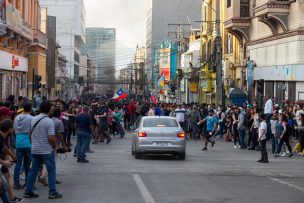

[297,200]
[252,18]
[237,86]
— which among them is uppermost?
[252,18]

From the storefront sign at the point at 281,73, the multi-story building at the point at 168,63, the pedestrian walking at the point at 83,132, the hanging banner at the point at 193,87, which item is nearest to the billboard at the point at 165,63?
the multi-story building at the point at 168,63

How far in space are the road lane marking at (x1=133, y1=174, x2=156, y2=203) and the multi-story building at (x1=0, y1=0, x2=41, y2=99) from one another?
18815 mm

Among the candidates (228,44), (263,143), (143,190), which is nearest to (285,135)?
(263,143)

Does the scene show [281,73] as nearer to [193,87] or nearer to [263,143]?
[263,143]

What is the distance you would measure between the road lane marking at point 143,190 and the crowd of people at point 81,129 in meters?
1.66

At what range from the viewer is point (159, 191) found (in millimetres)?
13492

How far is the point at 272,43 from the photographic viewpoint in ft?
133

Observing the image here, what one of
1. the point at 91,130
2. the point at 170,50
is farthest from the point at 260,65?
the point at 170,50

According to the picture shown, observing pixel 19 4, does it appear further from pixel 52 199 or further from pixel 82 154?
pixel 52 199

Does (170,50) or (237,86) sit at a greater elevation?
(170,50)

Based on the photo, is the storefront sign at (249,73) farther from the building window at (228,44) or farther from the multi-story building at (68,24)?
the multi-story building at (68,24)

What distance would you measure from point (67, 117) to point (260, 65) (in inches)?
816

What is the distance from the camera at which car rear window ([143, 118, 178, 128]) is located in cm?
2150

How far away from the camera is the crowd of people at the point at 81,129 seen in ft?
40.3
